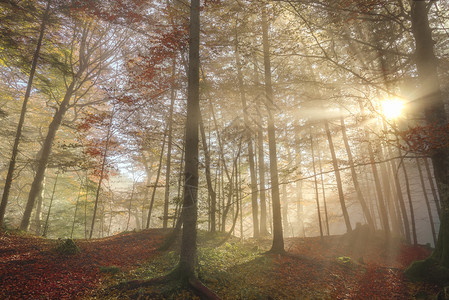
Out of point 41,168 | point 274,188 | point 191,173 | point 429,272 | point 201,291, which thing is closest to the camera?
point 201,291

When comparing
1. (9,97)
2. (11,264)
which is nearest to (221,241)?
(11,264)

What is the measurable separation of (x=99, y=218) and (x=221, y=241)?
51.6ft

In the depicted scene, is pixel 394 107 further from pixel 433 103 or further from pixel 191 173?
pixel 191 173

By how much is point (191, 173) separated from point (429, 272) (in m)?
8.40

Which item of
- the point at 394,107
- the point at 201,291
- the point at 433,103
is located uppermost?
the point at 394,107

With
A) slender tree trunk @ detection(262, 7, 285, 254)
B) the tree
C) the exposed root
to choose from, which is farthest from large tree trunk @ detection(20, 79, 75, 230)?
slender tree trunk @ detection(262, 7, 285, 254)

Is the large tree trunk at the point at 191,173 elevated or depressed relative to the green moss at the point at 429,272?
elevated

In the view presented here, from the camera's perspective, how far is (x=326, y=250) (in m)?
12.9

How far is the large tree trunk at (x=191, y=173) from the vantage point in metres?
5.93

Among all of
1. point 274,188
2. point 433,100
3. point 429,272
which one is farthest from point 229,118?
point 429,272

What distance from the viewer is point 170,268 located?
752cm

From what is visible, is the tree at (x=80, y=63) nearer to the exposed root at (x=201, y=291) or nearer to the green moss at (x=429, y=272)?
the exposed root at (x=201, y=291)

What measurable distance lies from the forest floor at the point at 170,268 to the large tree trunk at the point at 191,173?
2.46 ft

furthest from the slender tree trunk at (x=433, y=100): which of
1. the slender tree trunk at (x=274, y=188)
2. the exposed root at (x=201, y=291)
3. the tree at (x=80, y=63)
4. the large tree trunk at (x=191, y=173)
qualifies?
the tree at (x=80, y=63)
